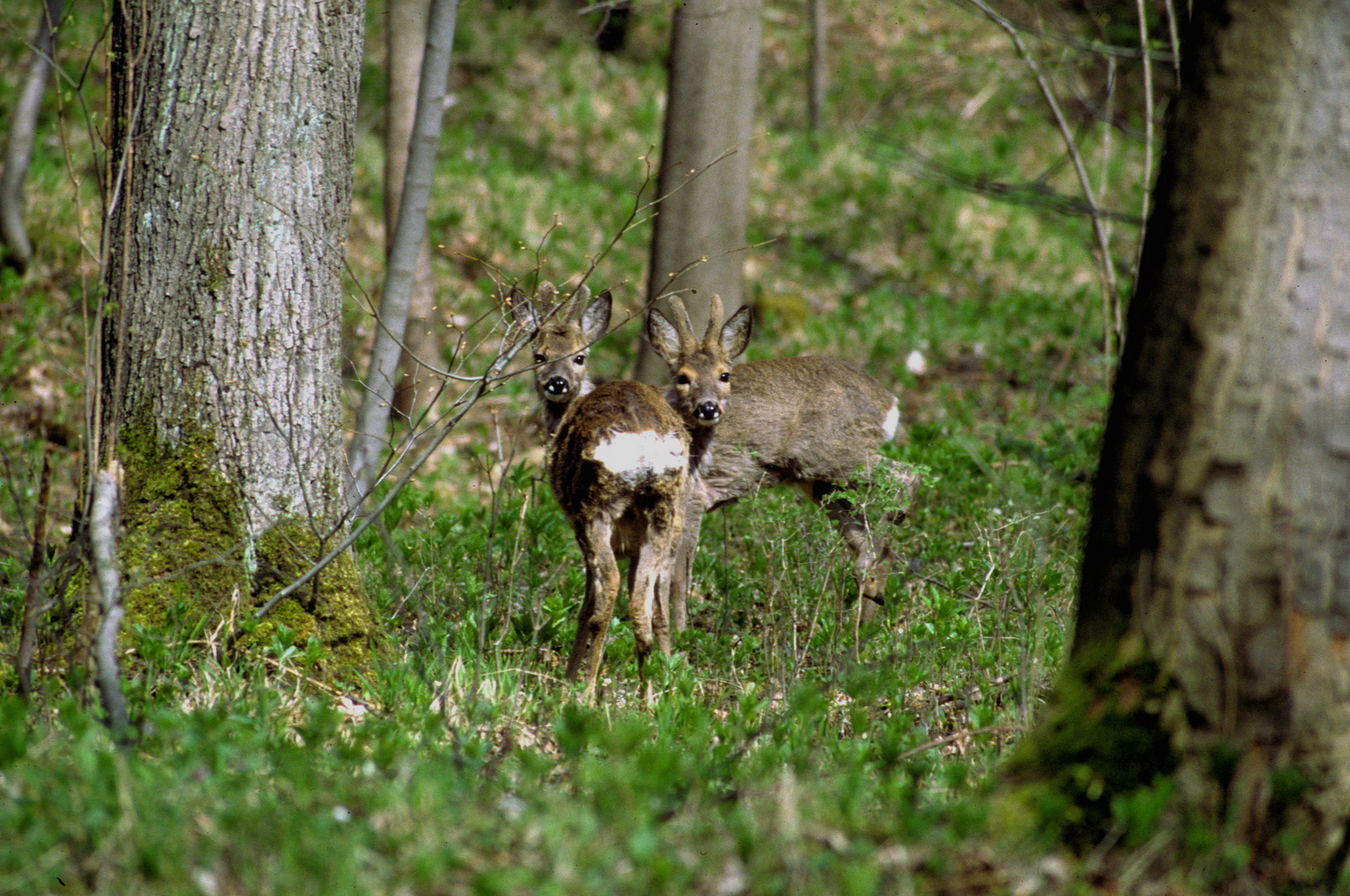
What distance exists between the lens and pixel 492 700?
4.05 metres

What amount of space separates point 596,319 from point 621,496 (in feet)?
4.62

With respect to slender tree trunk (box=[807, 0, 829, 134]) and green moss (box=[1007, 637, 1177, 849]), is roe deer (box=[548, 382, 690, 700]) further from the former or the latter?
slender tree trunk (box=[807, 0, 829, 134])

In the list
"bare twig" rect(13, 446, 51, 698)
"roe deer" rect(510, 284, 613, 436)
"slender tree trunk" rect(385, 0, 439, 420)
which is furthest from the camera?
"slender tree trunk" rect(385, 0, 439, 420)

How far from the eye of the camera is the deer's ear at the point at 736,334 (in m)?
6.12

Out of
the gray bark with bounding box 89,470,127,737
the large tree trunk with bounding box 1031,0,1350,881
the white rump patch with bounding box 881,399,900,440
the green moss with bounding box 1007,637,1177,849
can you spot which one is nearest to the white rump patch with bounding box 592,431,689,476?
the gray bark with bounding box 89,470,127,737

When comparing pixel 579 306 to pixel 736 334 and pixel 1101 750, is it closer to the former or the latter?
pixel 736 334

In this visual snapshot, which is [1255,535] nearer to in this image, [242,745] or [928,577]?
[242,745]

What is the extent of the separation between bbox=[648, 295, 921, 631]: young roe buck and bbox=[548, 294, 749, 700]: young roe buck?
0.80 m

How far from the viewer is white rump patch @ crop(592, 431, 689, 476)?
4793 millimetres

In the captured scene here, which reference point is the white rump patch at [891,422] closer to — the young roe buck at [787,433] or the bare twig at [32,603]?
the young roe buck at [787,433]

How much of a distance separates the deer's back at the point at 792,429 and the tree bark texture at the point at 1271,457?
3.72 m

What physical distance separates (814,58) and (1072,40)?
1169 centimetres

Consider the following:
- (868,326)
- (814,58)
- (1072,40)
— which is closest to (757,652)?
(1072,40)

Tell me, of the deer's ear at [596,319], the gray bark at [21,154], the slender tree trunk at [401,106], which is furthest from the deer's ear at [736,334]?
the gray bark at [21,154]
